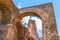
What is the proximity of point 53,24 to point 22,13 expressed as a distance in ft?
8.60

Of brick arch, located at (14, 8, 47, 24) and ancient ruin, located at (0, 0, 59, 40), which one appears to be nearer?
ancient ruin, located at (0, 0, 59, 40)

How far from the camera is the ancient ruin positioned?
6236mm

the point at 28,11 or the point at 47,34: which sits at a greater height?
the point at 28,11

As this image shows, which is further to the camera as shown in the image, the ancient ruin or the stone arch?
the stone arch

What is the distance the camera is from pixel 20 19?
9.11m

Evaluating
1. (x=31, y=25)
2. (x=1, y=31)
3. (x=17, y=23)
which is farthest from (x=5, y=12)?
(x=31, y=25)

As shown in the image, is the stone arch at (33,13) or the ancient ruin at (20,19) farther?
the stone arch at (33,13)

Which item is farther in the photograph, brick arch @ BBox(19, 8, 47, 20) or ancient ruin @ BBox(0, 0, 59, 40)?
brick arch @ BBox(19, 8, 47, 20)

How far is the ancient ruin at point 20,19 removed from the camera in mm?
6236

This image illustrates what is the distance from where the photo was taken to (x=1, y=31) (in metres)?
5.79

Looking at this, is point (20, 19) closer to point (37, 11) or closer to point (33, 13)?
point (33, 13)

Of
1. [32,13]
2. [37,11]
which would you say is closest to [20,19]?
[32,13]

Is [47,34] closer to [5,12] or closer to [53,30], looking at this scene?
[53,30]

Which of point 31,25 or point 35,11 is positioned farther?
point 31,25
